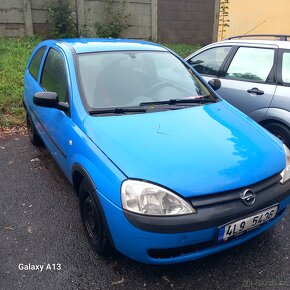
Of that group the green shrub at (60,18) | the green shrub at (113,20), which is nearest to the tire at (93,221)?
the green shrub at (60,18)

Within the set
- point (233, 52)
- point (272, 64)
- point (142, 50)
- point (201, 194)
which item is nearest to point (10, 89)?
point (142, 50)

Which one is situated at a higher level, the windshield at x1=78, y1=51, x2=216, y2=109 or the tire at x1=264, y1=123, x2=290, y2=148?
the windshield at x1=78, y1=51, x2=216, y2=109

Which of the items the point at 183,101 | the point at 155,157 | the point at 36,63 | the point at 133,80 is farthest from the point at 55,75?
the point at 155,157

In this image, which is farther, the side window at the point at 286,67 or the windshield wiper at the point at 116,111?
the side window at the point at 286,67

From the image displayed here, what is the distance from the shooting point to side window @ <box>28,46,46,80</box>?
429 centimetres

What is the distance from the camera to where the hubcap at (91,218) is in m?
2.53

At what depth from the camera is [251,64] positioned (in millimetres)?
4348

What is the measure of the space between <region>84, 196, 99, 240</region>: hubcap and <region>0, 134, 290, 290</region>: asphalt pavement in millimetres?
167

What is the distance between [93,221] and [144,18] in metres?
9.06

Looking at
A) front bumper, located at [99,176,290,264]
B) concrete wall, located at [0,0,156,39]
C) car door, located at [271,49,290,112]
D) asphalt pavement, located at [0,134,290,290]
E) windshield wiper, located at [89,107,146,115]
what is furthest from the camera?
concrete wall, located at [0,0,156,39]

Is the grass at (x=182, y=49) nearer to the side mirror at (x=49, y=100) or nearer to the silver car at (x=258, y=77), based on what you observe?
the silver car at (x=258, y=77)

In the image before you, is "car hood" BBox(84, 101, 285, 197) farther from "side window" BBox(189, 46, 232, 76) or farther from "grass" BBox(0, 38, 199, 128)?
"grass" BBox(0, 38, 199, 128)

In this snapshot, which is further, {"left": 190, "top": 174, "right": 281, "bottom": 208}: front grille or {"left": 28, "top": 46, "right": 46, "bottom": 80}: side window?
{"left": 28, "top": 46, "right": 46, "bottom": 80}: side window

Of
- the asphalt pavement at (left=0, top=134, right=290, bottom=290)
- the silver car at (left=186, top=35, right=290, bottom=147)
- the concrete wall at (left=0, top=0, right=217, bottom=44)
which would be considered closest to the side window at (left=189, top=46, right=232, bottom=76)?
the silver car at (left=186, top=35, right=290, bottom=147)
